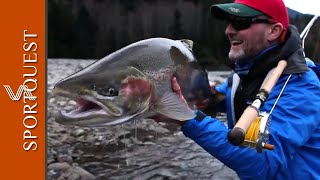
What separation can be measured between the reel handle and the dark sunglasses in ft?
0.84

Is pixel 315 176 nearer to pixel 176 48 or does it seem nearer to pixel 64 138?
pixel 176 48

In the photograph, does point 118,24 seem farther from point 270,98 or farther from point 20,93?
point 270,98

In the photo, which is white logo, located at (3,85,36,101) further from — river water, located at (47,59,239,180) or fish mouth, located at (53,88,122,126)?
fish mouth, located at (53,88,122,126)

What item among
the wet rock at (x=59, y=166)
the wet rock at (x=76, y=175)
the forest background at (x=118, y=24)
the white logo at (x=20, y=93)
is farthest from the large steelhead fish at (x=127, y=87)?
the forest background at (x=118, y=24)

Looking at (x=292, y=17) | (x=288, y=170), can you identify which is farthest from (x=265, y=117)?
(x=292, y=17)

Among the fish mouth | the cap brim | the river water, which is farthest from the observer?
the river water

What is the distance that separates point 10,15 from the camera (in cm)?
607

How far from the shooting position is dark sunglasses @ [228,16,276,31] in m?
2.32

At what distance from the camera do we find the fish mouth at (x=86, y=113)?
71.8 inches

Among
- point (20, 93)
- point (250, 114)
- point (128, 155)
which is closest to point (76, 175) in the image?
point (128, 155)

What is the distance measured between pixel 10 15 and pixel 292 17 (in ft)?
13.6

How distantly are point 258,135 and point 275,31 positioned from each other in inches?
30.6

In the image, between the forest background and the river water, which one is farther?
the forest background

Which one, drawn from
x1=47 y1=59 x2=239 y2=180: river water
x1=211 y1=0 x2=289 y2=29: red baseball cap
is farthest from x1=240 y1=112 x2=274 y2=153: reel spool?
x1=47 y1=59 x2=239 y2=180: river water
